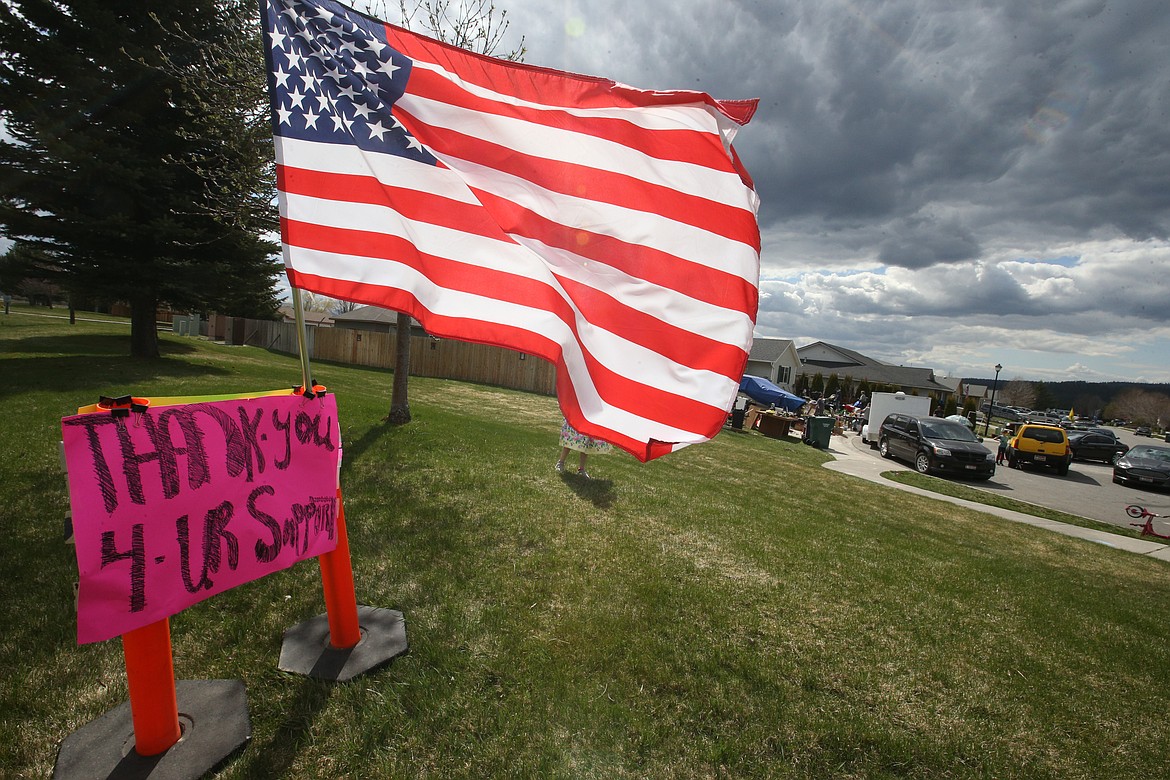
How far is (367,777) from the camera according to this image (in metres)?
2.28

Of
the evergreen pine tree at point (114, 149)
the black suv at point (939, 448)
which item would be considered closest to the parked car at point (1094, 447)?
the black suv at point (939, 448)

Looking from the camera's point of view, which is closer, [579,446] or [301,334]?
[301,334]

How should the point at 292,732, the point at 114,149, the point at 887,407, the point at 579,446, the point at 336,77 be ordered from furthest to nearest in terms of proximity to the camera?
the point at 887,407
the point at 114,149
the point at 579,446
the point at 336,77
the point at 292,732

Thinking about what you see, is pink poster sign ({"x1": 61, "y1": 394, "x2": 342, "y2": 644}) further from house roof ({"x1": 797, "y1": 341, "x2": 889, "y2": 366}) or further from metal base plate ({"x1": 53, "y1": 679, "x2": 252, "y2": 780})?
house roof ({"x1": 797, "y1": 341, "x2": 889, "y2": 366})

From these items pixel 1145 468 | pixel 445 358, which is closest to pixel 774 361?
pixel 1145 468

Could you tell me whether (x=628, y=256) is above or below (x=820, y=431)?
above

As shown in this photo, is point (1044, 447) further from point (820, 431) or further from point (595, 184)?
point (595, 184)

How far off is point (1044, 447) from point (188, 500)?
25442mm

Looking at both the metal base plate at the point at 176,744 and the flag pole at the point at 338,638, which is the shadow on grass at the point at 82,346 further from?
the metal base plate at the point at 176,744

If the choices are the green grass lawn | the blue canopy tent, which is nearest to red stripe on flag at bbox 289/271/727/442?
the green grass lawn

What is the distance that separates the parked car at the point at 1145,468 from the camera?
17.4 meters

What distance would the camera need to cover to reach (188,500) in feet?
7.03

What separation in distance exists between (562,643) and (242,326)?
38514 millimetres

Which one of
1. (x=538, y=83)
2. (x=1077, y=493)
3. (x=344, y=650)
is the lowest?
(x=1077, y=493)
